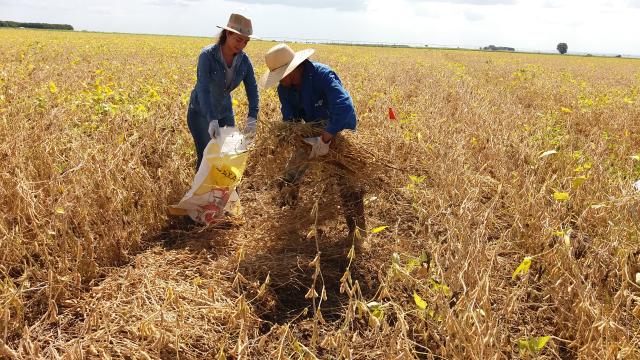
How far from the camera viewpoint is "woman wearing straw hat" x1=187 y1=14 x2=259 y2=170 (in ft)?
9.36

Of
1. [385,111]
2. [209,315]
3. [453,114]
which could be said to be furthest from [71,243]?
[453,114]

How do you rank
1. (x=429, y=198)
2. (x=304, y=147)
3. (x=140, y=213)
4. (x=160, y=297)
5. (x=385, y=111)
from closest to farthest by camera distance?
(x=160, y=297) < (x=304, y=147) < (x=140, y=213) < (x=429, y=198) < (x=385, y=111)

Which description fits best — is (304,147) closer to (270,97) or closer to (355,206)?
(355,206)

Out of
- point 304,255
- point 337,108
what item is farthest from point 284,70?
point 304,255

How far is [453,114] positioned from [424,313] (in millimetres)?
4877

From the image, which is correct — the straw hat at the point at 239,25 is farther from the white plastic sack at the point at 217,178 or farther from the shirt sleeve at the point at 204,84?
the white plastic sack at the point at 217,178

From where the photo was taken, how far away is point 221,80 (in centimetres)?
302

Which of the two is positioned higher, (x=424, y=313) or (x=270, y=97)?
(x=270, y=97)

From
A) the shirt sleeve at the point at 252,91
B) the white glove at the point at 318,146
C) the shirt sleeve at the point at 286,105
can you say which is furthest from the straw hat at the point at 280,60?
the shirt sleeve at the point at 252,91

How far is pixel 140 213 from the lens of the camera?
2.89 meters

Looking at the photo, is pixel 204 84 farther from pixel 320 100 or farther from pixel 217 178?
pixel 320 100

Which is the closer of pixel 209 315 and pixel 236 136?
pixel 209 315

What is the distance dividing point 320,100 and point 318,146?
12.7 inches

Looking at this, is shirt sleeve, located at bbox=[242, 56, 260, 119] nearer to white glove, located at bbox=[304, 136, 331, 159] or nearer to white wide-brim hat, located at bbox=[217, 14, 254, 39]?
white wide-brim hat, located at bbox=[217, 14, 254, 39]
